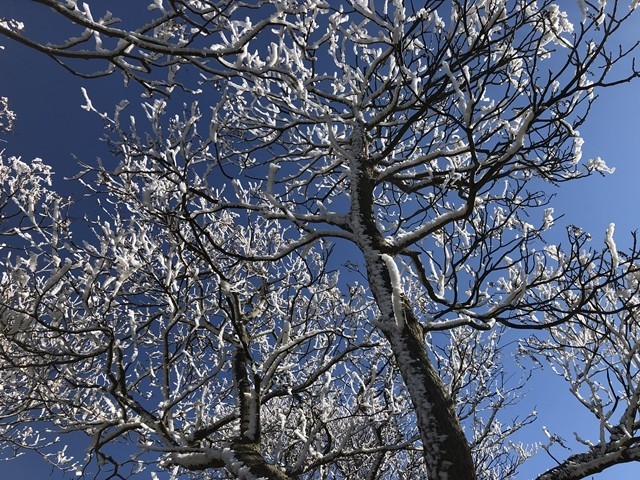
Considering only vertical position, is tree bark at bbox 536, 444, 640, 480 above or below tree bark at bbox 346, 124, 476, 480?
below

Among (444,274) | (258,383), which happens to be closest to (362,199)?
(444,274)

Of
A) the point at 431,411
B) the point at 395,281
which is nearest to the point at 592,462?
the point at 431,411

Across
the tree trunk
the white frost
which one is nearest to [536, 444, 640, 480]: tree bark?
the tree trunk

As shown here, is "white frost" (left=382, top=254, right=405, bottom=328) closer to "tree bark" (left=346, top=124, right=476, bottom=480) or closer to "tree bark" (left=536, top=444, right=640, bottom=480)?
"tree bark" (left=346, top=124, right=476, bottom=480)

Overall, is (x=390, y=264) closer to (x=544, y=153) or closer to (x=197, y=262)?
(x=544, y=153)

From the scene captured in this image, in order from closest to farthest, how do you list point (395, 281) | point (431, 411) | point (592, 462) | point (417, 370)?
1. point (395, 281)
2. point (431, 411)
3. point (417, 370)
4. point (592, 462)

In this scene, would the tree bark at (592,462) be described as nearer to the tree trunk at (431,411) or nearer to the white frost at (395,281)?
the tree trunk at (431,411)

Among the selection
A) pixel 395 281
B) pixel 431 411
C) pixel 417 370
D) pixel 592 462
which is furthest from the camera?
pixel 592 462

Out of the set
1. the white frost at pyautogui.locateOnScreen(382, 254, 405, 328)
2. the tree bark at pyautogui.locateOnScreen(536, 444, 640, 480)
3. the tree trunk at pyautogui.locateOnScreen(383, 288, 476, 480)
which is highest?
the white frost at pyautogui.locateOnScreen(382, 254, 405, 328)

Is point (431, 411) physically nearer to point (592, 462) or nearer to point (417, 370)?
point (417, 370)

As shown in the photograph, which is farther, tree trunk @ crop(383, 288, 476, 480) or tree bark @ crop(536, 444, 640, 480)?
tree bark @ crop(536, 444, 640, 480)

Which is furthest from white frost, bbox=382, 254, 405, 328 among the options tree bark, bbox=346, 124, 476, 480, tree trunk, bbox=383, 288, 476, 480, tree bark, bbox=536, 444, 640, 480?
tree bark, bbox=536, 444, 640, 480

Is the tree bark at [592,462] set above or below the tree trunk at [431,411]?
below

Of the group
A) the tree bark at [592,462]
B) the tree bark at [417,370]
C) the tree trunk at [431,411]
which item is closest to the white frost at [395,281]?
the tree bark at [417,370]
